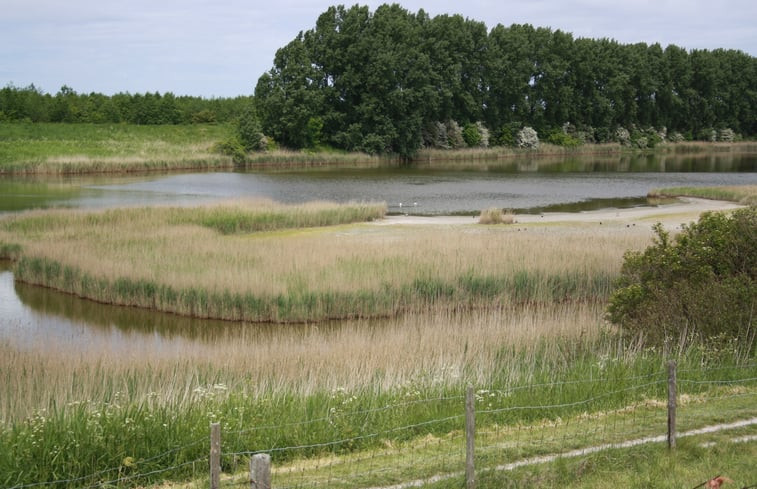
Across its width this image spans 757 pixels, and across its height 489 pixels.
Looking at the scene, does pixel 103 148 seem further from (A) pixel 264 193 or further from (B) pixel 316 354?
(B) pixel 316 354

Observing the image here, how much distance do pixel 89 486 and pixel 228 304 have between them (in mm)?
13196

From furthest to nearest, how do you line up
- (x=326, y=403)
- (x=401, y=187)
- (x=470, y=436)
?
(x=401, y=187)
(x=326, y=403)
(x=470, y=436)

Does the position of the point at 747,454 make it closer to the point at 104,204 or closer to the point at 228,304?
the point at 228,304

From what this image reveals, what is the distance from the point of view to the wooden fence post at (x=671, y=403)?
894cm

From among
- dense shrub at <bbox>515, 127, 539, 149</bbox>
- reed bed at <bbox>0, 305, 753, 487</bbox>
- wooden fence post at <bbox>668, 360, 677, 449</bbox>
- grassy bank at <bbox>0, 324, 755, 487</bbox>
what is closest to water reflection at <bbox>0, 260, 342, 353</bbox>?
reed bed at <bbox>0, 305, 753, 487</bbox>

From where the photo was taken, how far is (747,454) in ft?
30.5

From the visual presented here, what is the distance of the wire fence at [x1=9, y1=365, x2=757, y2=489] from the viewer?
866 centimetres

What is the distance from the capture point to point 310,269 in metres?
23.5

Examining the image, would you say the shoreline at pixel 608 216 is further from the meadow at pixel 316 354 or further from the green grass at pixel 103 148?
the green grass at pixel 103 148

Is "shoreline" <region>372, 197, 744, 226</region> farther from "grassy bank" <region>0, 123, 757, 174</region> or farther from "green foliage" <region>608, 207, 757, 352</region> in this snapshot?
"grassy bank" <region>0, 123, 757, 174</region>

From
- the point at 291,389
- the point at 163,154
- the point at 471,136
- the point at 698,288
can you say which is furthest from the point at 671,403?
the point at 471,136

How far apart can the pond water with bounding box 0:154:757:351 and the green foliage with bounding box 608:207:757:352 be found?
300 inches

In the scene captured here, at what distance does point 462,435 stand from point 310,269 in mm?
13719

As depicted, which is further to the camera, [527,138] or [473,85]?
[527,138]
